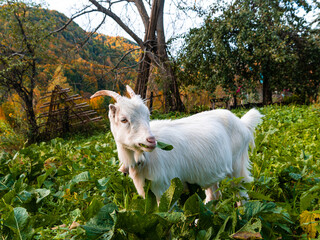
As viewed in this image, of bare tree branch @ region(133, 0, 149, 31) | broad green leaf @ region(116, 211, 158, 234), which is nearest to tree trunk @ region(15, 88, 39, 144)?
bare tree branch @ region(133, 0, 149, 31)

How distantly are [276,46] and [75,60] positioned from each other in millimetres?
8934

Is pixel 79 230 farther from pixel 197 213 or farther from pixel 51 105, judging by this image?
pixel 51 105

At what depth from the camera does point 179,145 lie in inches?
90.5

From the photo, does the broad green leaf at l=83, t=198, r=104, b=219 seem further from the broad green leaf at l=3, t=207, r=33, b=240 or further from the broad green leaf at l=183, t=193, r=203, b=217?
the broad green leaf at l=183, t=193, r=203, b=217

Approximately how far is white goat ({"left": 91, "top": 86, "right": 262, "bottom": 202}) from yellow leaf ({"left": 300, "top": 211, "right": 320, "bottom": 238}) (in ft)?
2.53

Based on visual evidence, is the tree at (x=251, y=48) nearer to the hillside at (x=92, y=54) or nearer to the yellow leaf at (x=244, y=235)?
the hillside at (x=92, y=54)

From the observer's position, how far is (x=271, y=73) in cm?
1123

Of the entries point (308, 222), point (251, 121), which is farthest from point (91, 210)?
point (251, 121)

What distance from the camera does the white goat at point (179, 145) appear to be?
1.92 metres

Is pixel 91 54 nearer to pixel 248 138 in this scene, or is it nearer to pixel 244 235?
pixel 248 138

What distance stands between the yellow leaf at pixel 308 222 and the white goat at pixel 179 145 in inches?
30.3

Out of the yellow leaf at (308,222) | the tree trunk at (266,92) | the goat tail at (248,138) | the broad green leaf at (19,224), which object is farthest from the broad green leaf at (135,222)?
the tree trunk at (266,92)

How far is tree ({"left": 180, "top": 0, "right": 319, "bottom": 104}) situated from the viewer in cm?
1022

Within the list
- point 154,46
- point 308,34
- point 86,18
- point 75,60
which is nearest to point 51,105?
point 75,60
